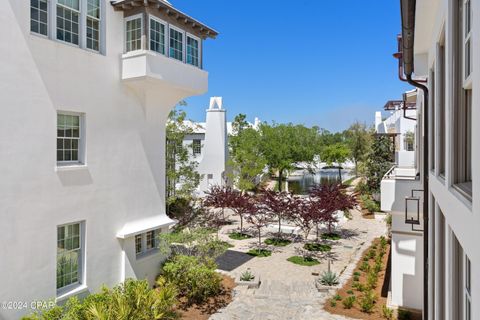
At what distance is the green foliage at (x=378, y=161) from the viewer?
3170cm

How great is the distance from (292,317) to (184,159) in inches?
631

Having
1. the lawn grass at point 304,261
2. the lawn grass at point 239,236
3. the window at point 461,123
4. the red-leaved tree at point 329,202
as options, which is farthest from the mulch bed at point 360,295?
the window at point 461,123

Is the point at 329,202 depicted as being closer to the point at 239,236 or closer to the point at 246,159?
the point at 239,236

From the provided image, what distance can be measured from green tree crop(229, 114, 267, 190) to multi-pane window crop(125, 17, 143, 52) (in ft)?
80.8

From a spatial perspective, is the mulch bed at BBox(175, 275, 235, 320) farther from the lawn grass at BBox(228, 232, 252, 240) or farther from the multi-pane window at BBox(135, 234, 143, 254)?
the lawn grass at BBox(228, 232, 252, 240)

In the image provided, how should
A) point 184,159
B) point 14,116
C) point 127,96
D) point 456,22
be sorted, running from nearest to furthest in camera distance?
point 456,22 → point 14,116 → point 127,96 → point 184,159

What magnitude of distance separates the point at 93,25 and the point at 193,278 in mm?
9353

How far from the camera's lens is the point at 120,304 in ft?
31.8

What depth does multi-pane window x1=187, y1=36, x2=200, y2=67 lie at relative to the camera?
46.5 ft

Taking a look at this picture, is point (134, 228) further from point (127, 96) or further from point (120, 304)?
point (127, 96)

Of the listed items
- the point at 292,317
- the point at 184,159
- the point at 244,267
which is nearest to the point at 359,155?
the point at 184,159

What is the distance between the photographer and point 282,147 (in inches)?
1674

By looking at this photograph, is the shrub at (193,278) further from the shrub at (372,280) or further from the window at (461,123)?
the window at (461,123)

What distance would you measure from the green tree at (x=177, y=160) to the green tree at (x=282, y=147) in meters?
17.8
